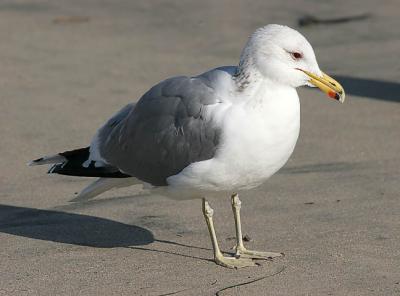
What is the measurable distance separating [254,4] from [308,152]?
539 cm

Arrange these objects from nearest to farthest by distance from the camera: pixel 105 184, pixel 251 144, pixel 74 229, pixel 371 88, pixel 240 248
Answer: pixel 251 144
pixel 240 248
pixel 105 184
pixel 74 229
pixel 371 88

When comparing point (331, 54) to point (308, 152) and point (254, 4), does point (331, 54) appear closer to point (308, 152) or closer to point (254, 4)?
point (254, 4)

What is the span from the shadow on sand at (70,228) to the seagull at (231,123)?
0.52 m

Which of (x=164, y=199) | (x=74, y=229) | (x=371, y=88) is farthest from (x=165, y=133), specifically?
(x=371, y=88)

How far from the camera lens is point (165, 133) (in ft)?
20.7

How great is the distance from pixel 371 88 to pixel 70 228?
14.2 ft

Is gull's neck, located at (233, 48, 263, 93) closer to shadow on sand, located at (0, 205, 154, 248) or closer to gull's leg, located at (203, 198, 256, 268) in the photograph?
gull's leg, located at (203, 198, 256, 268)

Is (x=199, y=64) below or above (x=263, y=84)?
below

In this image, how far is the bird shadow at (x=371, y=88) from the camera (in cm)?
1023

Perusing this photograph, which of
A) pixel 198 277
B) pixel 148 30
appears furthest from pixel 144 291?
pixel 148 30

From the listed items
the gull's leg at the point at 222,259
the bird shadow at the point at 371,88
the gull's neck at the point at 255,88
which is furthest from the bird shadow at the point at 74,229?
the bird shadow at the point at 371,88

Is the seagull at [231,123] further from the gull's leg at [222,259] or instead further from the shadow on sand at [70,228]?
the shadow on sand at [70,228]

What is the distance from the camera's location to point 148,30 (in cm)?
1293

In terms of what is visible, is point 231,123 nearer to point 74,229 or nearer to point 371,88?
point 74,229
